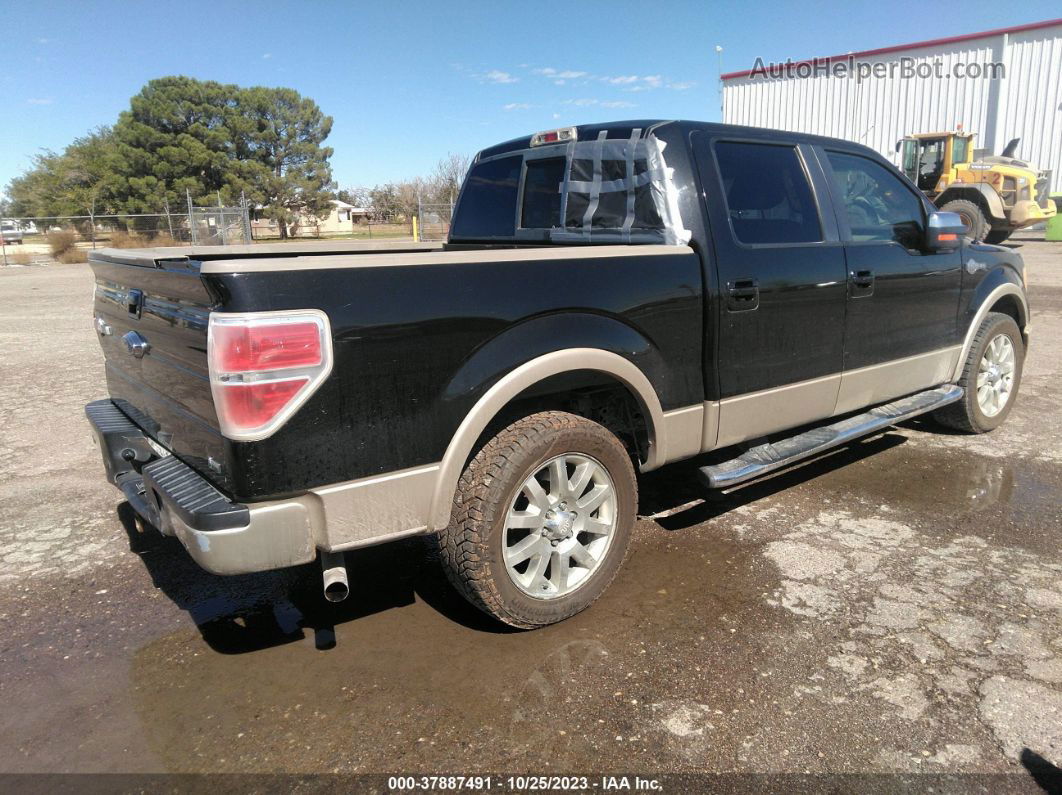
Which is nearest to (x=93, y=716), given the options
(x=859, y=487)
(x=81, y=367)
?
(x=859, y=487)

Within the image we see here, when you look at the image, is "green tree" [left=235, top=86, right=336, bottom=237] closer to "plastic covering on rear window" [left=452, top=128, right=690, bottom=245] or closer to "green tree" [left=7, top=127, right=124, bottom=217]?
"green tree" [left=7, top=127, right=124, bottom=217]

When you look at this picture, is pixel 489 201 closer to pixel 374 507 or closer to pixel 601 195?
pixel 601 195

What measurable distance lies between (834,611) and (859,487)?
1.68 meters

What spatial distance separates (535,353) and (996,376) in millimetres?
4335

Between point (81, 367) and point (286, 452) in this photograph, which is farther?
point (81, 367)

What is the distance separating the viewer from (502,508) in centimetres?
279

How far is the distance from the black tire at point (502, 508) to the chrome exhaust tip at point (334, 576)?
1.34 ft

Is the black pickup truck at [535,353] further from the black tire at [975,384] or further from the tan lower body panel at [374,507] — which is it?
the black tire at [975,384]

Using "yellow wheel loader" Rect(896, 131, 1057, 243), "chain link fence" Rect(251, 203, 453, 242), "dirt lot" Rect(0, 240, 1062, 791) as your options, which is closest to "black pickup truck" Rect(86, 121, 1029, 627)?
"dirt lot" Rect(0, 240, 1062, 791)

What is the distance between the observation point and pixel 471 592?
284 centimetres

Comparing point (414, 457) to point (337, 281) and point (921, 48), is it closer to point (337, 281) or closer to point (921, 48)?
point (337, 281)

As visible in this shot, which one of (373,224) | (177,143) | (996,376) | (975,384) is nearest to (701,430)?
(975,384)

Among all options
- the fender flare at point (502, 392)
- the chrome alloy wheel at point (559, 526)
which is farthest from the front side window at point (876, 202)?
the chrome alloy wheel at point (559, 526)

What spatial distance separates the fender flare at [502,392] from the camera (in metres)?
2.65
